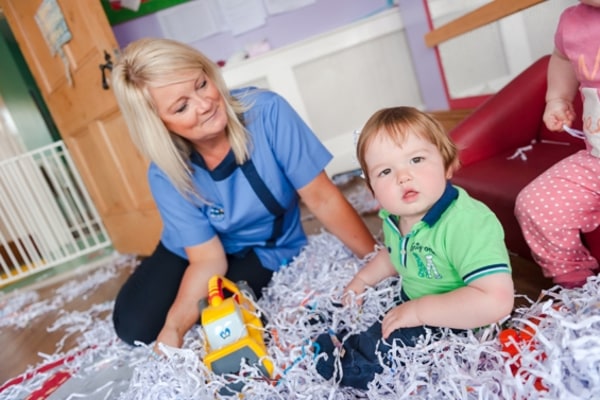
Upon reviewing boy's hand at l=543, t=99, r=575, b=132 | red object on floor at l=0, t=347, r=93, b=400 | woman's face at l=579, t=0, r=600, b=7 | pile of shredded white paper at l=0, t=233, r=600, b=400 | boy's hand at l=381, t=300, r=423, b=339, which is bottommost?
Result: red object on floor at l=0, t=347, r=93, b=400

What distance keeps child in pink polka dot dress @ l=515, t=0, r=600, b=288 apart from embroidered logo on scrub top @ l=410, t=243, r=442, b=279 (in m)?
0.24

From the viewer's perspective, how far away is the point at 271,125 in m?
1.24

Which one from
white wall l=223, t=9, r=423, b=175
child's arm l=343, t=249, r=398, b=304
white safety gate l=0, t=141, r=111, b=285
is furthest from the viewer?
white safety gate l=0, t=141, r=111, b=285

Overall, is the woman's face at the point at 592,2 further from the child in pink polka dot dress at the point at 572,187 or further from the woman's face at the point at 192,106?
the woman's face at the point at 192,106

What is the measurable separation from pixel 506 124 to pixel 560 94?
36 cm

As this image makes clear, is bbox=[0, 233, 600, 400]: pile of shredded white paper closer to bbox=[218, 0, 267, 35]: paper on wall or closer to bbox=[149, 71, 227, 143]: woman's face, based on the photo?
bbox=[149, 71, 227, 143]: woman's face

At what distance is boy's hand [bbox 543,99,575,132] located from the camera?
90 cm

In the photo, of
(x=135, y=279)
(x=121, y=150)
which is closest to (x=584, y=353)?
(x=135, y=279)

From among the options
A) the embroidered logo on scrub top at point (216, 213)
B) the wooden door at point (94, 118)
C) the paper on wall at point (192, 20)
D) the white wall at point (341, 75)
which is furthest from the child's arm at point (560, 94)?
the paper on wall at point (192, 20)

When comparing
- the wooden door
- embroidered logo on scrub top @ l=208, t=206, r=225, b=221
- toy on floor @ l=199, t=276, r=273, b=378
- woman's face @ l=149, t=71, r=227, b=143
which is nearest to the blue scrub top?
embroidered logo on scrub top @ l=208, t=206, r=225, b=221

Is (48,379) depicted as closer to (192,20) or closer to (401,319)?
(401,319)

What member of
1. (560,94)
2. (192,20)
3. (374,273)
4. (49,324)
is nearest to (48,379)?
(49,324)

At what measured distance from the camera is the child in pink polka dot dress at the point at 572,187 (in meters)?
0.81

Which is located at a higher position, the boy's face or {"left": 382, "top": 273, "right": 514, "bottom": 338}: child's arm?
the boy's face
